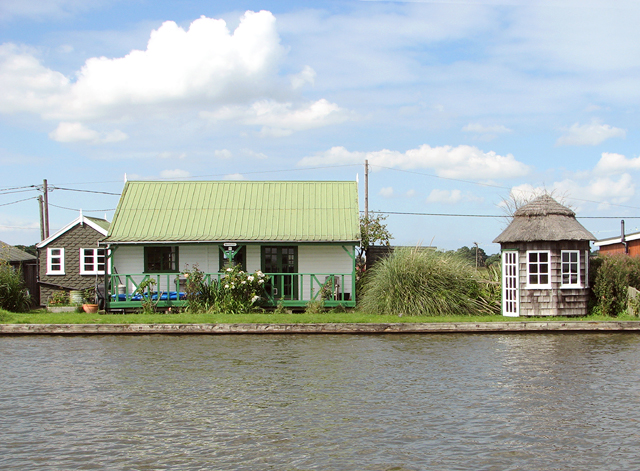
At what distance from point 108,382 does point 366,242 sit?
53.2 ft

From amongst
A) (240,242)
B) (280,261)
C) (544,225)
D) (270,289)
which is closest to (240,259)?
(240,242)

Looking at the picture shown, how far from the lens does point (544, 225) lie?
19.1m

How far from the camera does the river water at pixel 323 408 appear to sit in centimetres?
703

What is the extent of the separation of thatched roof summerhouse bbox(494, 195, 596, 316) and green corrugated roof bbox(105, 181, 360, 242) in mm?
5781

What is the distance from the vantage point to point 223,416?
8664mm

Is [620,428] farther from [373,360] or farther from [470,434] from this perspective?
[373,360]

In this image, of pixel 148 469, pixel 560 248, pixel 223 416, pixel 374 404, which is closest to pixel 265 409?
pixel 223 416

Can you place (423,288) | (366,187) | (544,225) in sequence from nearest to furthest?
(544,225) < (423,288) < (366,187)

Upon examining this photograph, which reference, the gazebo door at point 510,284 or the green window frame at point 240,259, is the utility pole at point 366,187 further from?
the gazebo door at point 510,284

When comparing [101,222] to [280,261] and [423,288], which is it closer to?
[280,261]

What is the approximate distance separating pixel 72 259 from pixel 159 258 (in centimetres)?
560

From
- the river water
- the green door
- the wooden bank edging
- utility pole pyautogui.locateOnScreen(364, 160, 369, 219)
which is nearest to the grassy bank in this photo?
the wooden bank edging

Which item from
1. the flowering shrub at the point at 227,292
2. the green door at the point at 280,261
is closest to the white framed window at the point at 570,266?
the green door at the point at 280,261

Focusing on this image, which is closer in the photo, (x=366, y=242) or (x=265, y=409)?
(x=265, y=409)
